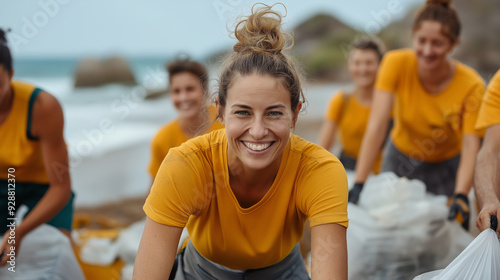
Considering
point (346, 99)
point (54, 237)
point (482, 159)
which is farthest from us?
point (346, 99)

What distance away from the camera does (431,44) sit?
2373 mm

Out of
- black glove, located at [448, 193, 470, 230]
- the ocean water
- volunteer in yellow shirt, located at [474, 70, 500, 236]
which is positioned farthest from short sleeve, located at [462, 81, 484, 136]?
the ocean water

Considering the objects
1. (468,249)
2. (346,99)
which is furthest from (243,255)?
(346,99)

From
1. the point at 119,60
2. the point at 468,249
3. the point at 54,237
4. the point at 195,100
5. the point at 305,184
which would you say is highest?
the point at 119,60

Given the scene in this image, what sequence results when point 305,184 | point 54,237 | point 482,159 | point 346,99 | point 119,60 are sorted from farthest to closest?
point 119,60, point 346,99, point 54,237, point 482,159, point 305,184

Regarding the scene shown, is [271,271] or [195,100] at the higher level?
[195,100]

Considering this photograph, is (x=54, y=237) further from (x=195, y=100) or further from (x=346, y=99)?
(x=346, y=99)

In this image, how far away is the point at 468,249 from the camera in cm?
140

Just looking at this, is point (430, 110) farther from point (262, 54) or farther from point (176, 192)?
point (176, 192)

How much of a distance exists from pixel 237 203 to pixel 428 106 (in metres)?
1.50

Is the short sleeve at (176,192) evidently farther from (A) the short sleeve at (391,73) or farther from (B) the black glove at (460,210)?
(A) the short sleeve at (391,73)

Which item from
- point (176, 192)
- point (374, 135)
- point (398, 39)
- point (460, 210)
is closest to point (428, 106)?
point (374, 135)

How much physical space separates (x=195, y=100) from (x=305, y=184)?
128cm

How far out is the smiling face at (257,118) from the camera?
4.34 feet
